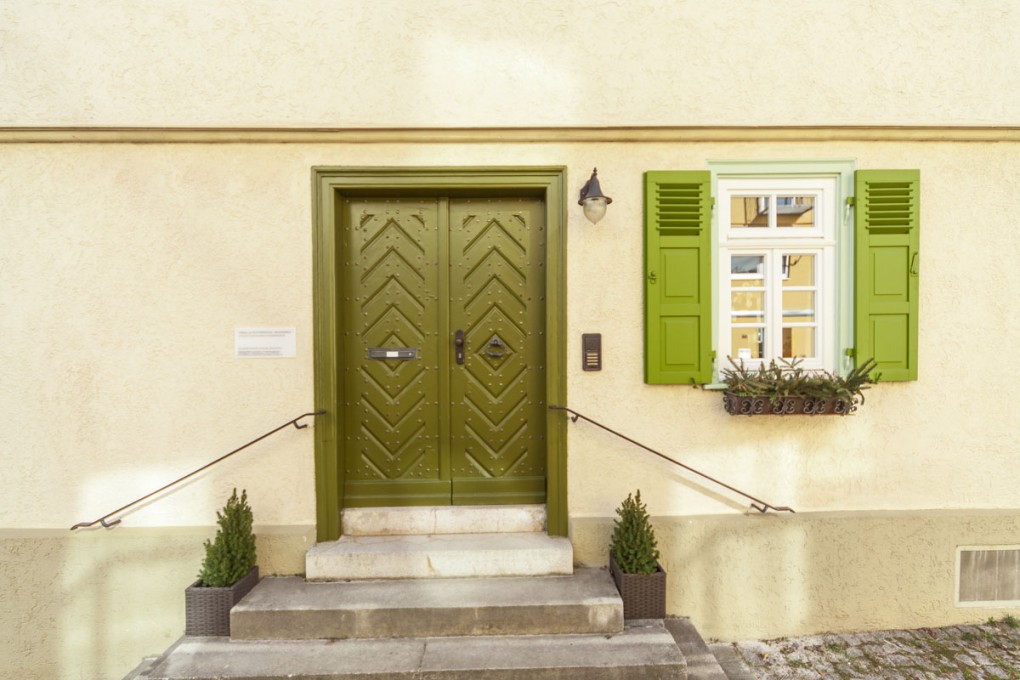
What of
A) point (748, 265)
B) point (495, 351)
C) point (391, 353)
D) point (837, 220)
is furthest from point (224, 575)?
point (837, 220)

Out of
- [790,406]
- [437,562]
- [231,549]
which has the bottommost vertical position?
[437,562]

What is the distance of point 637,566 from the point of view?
3318mm

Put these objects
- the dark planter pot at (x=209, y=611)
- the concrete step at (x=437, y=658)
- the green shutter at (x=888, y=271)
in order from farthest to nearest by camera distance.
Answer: the green shutter at (x=888, y=271) < the dark planter pot at (x=209, y=611) < the concrete step at (x=437, y=658)

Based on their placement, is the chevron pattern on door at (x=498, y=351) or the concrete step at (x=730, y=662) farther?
the chevron pattern on door at (x=498, y=351)

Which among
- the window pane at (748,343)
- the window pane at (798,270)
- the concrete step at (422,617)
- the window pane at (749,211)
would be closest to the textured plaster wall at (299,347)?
the window pane at (749,211)

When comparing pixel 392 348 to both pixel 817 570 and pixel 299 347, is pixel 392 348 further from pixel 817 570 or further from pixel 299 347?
pixel 817 570

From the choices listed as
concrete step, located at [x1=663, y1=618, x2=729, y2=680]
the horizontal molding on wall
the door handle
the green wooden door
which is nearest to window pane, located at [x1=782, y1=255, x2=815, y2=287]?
the horizontal molding on wall

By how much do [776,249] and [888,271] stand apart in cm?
82

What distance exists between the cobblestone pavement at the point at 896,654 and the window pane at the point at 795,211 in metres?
3.10

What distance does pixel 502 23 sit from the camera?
11.8 ft

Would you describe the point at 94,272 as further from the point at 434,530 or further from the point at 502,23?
the point at 502,23

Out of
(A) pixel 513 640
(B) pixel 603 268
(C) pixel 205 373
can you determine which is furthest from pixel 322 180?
(A) pixel 513 640

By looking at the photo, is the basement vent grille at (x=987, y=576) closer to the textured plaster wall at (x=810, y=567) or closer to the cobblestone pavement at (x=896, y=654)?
the textured plaster wall at (x=810, y=567)

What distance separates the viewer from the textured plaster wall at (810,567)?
363cm
